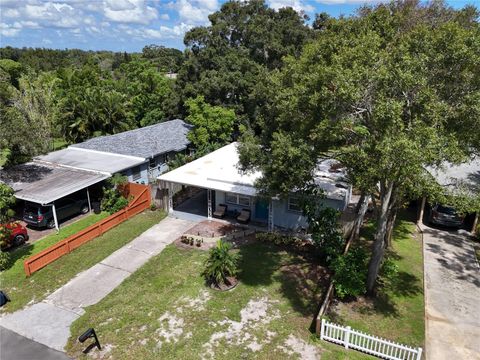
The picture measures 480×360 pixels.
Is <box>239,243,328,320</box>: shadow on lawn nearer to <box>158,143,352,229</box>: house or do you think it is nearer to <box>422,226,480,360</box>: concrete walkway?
<box>158,143,352,229</box>: house

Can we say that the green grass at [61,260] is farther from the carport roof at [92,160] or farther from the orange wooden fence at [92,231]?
the carport roof at [92,160]

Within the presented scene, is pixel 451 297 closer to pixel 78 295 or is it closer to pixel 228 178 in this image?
pixel 228 178

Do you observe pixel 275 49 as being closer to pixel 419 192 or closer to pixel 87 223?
pixel 87 223

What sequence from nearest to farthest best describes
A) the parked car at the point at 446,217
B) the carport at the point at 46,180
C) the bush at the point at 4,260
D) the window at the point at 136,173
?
1. the bush at the point at 4,260
2. the carport at the point at 46,180
3. the parked car at the point at 446,217
4. the window at the point at 136,173

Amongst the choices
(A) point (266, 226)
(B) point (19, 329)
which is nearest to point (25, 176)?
(B) point (19, 329)

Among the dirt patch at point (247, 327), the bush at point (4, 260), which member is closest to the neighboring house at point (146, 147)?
the bush at point (4, 260)

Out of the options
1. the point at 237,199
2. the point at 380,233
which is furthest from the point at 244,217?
the point at 380,233
